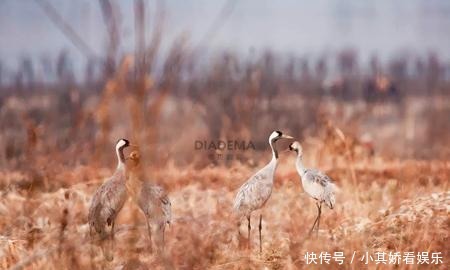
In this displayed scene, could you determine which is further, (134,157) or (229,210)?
(229,210)

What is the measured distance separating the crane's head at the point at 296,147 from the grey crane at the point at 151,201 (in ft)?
1.70

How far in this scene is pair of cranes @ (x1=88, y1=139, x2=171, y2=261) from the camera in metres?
3.21

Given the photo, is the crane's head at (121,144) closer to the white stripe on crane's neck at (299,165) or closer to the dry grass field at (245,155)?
the dry grass field at (245,155)

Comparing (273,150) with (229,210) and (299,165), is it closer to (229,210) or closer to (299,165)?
(299,165)

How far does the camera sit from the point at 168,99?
131 inches

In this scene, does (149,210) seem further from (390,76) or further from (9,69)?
(390,76)

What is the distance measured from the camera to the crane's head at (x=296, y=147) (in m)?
3.38

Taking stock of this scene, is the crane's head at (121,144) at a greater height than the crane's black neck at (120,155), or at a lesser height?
greater

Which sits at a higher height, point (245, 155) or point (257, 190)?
point (245, 155)

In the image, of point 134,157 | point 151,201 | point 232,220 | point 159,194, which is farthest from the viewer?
point 232,220

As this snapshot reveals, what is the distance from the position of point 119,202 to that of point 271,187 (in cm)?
58

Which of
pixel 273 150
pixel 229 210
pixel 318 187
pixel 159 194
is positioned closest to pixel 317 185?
pixel 318 187

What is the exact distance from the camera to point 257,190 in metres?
3.36
